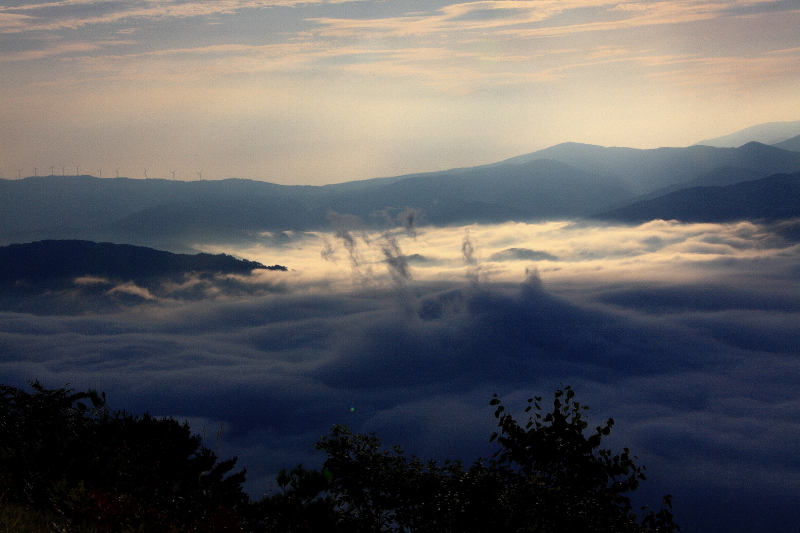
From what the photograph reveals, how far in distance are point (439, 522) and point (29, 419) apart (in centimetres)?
2651

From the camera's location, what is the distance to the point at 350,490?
2659 centimetres

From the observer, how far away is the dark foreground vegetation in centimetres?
1812

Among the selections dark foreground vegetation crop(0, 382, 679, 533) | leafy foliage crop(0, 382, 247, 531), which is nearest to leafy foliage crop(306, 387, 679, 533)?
dark foreground vegetation crop(0, 382, 679, 533)

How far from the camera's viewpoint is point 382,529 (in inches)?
955

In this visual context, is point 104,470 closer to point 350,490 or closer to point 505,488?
point 350,490

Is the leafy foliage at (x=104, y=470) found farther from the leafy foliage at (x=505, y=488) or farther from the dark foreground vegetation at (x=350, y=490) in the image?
the leafy foliage at (x=505, y=488)

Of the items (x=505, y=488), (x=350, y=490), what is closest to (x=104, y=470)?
(x=350, y=490)

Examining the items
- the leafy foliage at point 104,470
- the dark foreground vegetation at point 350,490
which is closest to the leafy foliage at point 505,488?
the dark foreground vegetation at point 350,490

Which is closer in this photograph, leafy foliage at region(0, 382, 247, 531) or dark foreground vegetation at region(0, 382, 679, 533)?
leafy foliage at region(0, 382, 247, 531)

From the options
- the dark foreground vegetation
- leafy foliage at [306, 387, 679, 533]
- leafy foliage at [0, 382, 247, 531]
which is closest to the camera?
leafy foliage at [0, 382, 247, 531]

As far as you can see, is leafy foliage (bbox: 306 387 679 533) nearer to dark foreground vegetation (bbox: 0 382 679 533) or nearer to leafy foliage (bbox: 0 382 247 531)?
dark foreground vegetation (bbox: 0 382 679 533)

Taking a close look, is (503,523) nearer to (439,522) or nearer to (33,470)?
(439,522)

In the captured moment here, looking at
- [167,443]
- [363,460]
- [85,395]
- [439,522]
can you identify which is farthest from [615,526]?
[85,395]

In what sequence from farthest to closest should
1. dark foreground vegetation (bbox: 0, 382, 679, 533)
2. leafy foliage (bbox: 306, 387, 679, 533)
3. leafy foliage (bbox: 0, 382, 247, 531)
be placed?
1. leafy foliage (bbox: 306, 387, 679, 533)
2. dark foreground vegetation (bbox: 0, 382, 679, 533)
3. leafy foliage (bbox: 0, 382, 247, 531)
